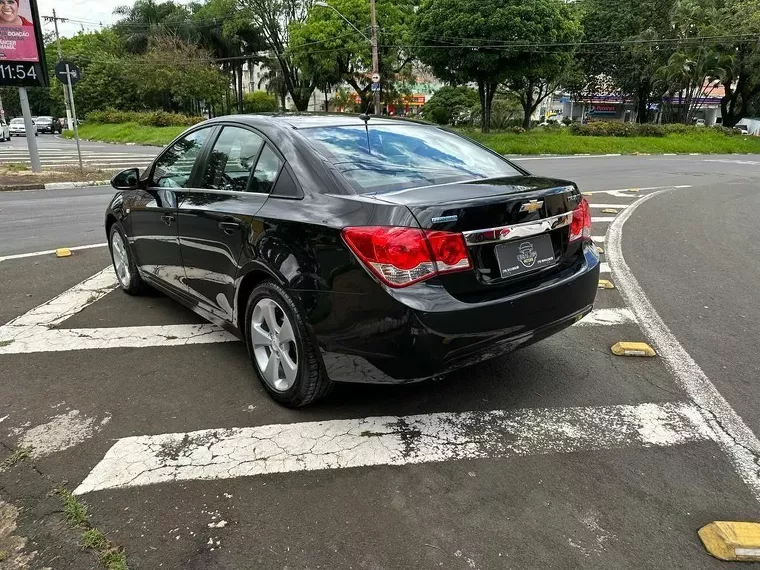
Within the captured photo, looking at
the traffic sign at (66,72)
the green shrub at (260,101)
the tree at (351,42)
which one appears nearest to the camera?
the traffic sign at (66,72)

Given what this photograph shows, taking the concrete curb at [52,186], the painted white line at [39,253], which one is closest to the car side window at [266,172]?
the painted white line at [39,253]

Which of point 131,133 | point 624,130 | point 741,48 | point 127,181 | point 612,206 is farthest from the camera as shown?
point 741,48

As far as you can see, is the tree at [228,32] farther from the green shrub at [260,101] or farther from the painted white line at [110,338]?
the painted white line at [110,338]

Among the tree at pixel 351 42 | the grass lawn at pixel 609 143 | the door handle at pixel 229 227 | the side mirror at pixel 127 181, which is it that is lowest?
the grass lawn at pixel 609 143

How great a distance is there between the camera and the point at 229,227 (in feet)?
11.2

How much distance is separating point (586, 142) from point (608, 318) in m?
28.1

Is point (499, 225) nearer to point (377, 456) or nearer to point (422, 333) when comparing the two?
point (422, 333)

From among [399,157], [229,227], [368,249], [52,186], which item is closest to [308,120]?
[399,157]

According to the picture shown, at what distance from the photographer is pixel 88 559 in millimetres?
2168

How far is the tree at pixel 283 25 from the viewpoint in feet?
156

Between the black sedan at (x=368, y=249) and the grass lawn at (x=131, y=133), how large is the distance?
29.8m

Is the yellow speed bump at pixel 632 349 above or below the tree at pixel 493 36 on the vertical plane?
below

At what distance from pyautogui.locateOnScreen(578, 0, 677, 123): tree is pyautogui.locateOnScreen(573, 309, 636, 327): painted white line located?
1549 inches

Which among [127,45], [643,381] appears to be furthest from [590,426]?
[127,45]
